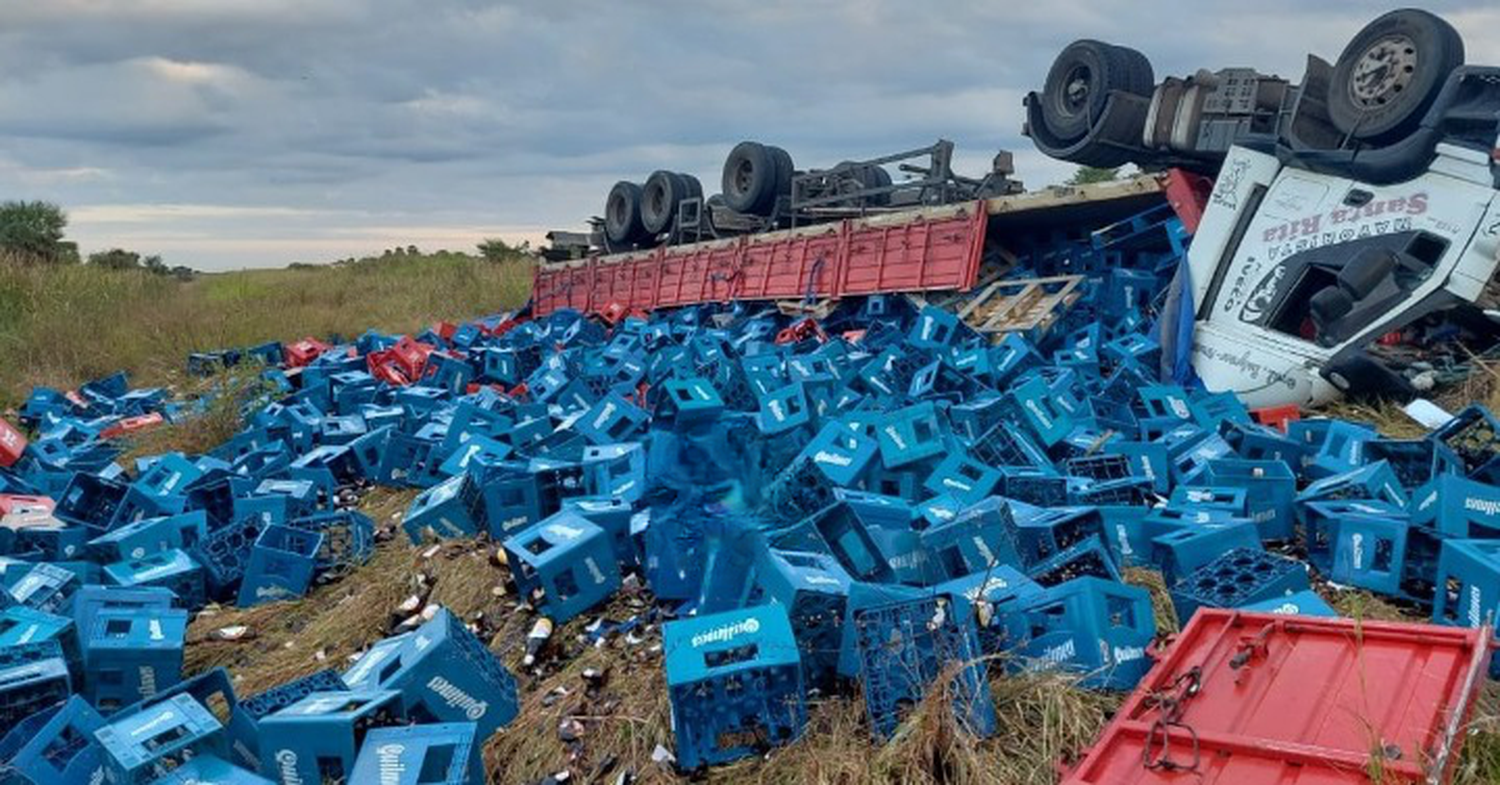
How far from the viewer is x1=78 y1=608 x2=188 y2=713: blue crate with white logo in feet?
12.7

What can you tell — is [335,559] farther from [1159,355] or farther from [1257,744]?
[1159,355]

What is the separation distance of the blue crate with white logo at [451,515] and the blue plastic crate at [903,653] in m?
2.65

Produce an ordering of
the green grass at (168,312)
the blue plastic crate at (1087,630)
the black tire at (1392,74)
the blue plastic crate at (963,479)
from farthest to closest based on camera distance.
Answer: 1. the green grass at (168,312)
2. the black tire at (1392,74)
3. the blue plastic crate at (963,479)
4. the blue plastic crate at (1087,630)

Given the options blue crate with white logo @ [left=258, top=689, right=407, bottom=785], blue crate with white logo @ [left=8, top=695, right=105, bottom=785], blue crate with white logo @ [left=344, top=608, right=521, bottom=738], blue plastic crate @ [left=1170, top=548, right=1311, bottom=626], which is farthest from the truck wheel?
blue crate with white logo @ [left=8, top=695, right=105, bottom=785]

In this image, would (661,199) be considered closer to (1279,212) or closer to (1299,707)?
(1279,212)

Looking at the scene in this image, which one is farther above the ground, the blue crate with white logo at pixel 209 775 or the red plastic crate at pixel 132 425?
the blue crate with white logo at pixel 209 775

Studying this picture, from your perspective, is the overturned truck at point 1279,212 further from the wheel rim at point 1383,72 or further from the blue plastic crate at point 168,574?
the blue plastic crate at point 168,574

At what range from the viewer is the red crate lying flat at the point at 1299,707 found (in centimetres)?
235

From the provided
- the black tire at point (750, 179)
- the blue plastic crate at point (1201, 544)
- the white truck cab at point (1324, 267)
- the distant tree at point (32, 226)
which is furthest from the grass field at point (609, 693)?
the distant tree at point (32, 226)

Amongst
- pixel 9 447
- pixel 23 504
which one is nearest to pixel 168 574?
pixel 23 504

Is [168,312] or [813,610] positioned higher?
[168,312]

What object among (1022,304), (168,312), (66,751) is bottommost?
(66,751)

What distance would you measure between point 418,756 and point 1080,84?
890 cm

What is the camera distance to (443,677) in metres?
3.33
